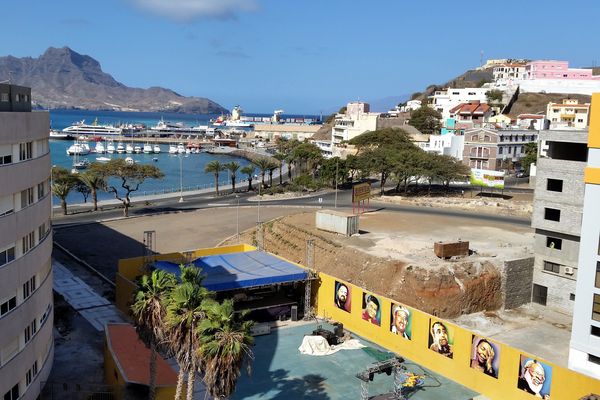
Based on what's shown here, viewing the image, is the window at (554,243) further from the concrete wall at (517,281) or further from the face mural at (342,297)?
the face mural at (342,297)

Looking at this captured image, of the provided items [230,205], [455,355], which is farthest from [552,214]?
[230,205]

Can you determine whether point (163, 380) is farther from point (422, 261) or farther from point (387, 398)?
point (422, 261)

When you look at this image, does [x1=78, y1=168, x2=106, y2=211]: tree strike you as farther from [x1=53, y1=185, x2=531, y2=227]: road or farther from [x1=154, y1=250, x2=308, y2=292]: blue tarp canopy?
[x1=154, y1=250, x2=308, y2=292]: blue tarp canopy

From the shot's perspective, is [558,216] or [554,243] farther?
[554,243]

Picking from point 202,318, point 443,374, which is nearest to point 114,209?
point 443,374

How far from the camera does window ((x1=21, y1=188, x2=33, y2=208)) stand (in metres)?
24.6

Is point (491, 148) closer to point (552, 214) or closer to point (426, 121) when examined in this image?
point (426, 121)

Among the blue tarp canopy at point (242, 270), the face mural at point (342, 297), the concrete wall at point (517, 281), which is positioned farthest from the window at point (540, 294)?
the blue tarp canopy at point (242, 270)

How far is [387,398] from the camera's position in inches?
1090

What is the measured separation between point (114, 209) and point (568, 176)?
57.1m

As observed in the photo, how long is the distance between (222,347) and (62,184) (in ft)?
201

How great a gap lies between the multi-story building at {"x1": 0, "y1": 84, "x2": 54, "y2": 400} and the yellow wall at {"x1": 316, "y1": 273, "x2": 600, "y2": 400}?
19.2m

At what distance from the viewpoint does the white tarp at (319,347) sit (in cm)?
3447

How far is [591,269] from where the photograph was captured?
32.4 meters
